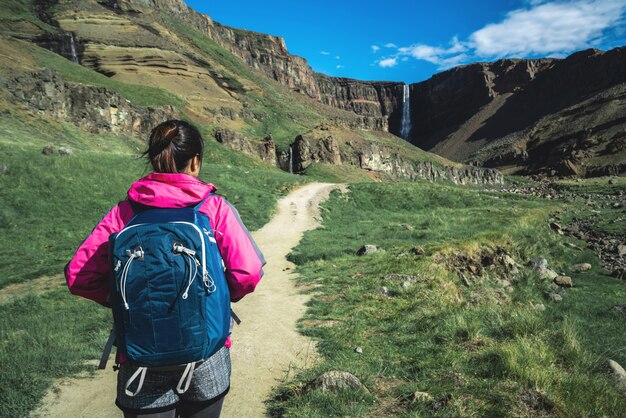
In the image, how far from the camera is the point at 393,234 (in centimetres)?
1727

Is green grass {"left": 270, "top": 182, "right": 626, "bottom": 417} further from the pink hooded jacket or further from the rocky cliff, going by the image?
the rocky cliff

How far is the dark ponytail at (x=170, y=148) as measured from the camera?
2.38 meters

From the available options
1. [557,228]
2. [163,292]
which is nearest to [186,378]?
[163,292]

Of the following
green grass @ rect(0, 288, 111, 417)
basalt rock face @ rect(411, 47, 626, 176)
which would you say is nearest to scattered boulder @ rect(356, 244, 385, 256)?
green grass @ rect(0, 288, 111, 417)

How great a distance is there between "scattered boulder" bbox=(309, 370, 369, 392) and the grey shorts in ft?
7.58

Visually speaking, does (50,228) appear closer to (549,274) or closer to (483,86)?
(549,274)

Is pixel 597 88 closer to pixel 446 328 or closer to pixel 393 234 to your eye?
pixel 393 234

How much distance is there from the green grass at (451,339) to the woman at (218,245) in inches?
80.9

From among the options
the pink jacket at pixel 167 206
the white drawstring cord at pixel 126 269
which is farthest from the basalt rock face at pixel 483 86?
the white drawstring cord at pixel 126 269

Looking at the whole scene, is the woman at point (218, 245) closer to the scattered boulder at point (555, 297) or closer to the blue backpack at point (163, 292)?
the blue backpack at point (163, 292)

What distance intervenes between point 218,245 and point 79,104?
128 ft

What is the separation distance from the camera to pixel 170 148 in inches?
93.9

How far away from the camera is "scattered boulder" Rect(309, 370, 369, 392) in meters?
4.26

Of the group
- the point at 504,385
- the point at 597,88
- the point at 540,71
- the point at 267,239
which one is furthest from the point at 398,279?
the point at 540,71
